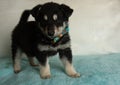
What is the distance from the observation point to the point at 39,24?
182 cm

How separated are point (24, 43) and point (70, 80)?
1.60ft

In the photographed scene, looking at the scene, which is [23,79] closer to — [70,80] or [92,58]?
[70,80]

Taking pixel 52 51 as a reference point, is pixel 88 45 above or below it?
below

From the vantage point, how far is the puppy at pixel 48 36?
1733mm

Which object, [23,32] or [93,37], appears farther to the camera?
[93,37]

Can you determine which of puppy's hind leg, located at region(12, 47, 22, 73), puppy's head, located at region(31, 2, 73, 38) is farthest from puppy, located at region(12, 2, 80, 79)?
puppy's hind leg, located at region(12, 47, 22, 73)

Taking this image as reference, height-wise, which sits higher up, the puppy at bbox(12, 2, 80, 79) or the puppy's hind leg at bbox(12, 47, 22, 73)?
the puppy at bbox(12, 2, 80, 79)

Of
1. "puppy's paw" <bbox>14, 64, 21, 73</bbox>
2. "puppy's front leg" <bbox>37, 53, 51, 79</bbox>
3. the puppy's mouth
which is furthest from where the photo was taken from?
"puppy's paw" <bbox>14, 64, 21, 73</bbox>

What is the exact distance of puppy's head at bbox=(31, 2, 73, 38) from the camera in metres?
1.71

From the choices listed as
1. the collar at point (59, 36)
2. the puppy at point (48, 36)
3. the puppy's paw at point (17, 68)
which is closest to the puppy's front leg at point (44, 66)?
the puppy at point (48, 36)

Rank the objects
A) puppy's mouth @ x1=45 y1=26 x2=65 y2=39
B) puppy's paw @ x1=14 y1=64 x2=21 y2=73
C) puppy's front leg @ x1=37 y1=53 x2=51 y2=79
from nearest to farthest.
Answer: puppy's mouth @ x1=45 y1=26 x2=65 y2=39, puppy's front leg @ x1=37 y1=53 x2=51 y2=79, puppy's paw @ x1=14 y1=64 x2=21 y2=73

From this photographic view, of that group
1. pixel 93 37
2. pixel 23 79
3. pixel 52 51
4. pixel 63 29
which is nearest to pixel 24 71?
pixel 23 79

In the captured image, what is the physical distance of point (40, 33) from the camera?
1.84 metres

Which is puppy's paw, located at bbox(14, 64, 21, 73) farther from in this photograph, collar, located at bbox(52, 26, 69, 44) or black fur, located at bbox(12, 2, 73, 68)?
collar, located at bbox(52, 26, 69, 44)
